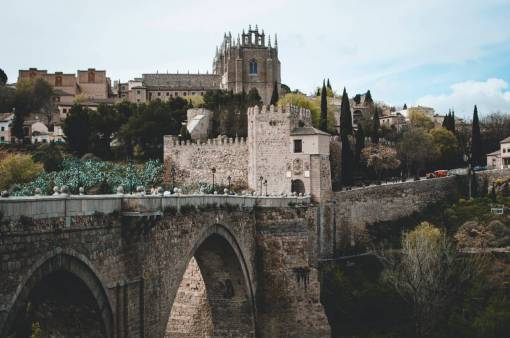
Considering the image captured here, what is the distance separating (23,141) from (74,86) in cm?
3476

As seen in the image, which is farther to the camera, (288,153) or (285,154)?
(285,154)

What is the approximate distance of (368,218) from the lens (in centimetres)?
4544

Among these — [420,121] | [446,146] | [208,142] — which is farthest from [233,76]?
[208,142]

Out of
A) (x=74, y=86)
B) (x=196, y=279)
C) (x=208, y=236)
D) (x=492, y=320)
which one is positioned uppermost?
(x=74, y=86)

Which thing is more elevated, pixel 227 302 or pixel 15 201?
pixel 15 201

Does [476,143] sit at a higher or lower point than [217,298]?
higher

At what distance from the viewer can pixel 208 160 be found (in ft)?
163

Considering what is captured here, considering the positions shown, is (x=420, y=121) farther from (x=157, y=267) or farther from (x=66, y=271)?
(x=66, y=271)

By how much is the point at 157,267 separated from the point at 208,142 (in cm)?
3231

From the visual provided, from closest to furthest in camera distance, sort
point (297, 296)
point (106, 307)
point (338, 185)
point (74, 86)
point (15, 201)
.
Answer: point (15, 201) → point (106, 307) → point (297, 296) → point (338, 185) → point (74, 86)

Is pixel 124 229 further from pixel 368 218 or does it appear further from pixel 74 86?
pixel 74 86

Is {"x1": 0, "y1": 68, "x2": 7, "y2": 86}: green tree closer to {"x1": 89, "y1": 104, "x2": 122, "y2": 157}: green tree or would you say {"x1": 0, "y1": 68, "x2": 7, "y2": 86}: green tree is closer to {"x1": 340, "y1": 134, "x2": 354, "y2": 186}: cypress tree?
{"x1": 89, "y1": 104, "x2": 122, "y2": 157}: green tree

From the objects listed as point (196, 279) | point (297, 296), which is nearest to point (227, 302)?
point (196, 279)

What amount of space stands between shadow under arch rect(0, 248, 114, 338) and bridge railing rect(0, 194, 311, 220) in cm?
78
